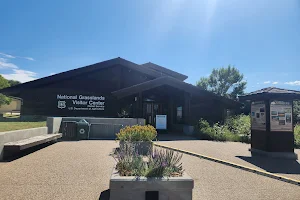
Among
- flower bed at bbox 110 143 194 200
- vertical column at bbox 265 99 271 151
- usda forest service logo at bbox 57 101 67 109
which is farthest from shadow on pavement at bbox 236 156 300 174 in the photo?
usda forest service logo at bbox 57 101 67 109

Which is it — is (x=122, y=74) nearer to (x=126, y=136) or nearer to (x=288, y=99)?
(x=126, y=136)

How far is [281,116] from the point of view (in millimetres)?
7930

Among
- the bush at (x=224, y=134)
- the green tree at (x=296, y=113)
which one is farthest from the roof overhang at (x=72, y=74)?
the green tree at (x=296, y=113)

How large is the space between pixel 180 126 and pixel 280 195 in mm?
11952

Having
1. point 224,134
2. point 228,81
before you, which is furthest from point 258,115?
point 228,81

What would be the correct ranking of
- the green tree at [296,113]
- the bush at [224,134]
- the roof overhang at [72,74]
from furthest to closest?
1. the green tree at [296,113]
2. the roof overhang at [72,74]
3. the bush at [224,134]

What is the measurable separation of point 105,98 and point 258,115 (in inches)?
477

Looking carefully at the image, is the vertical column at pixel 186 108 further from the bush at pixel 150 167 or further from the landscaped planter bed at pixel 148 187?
the landscaped planter bed at pixel 148 187

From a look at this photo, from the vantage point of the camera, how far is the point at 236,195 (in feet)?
13.5

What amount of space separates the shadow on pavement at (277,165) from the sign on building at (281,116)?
1164mm

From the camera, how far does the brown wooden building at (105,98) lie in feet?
54.4

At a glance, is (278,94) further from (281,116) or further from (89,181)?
(89,181)

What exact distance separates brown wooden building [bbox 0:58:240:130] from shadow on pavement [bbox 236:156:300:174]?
8671mm

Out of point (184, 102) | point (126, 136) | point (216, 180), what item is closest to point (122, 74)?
point (184, 102)
